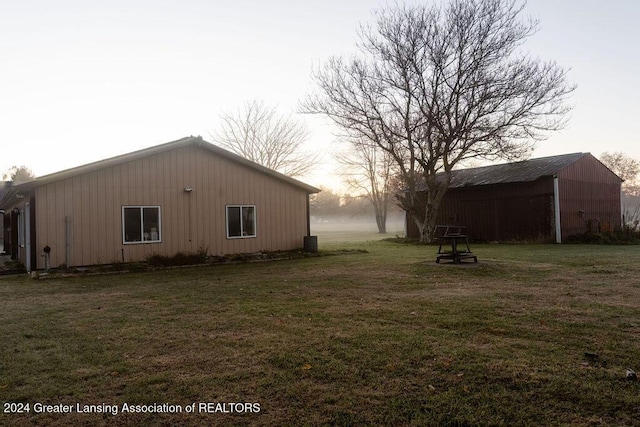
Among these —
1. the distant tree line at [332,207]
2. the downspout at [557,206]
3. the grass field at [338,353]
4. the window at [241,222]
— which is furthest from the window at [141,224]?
the distant tree line at [332,207]

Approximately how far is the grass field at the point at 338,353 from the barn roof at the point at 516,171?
568 inches

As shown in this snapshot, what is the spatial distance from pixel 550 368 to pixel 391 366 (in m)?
1.38

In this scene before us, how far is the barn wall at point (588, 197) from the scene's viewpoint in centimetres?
2117

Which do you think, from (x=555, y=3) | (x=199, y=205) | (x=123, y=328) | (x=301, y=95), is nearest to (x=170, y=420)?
(x=123, y=328)

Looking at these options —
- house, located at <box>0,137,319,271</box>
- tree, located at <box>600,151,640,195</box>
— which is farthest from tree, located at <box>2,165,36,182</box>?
tree, located at <box>600,151,640,195</box>

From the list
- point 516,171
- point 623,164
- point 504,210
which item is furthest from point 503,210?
point 623,164

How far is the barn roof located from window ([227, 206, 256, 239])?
44.6 ft

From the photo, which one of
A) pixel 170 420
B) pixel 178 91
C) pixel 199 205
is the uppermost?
pixel 178 91

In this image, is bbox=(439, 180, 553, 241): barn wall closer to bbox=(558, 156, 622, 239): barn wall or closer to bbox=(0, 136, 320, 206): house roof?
bbox=(558, 156, 622, 239): barn wall

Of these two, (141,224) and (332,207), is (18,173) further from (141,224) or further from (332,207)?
(332,207)

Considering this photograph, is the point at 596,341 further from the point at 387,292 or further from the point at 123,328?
the point at 123,328

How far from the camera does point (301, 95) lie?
21.7m

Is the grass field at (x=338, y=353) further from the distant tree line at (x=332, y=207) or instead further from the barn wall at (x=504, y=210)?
the distant tree line at (x=332, y=207)

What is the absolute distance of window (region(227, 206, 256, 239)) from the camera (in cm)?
1584
